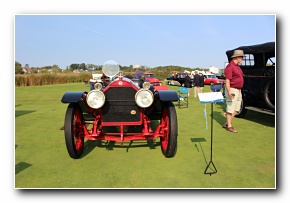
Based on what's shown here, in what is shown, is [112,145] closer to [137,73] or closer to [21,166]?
[21,166]

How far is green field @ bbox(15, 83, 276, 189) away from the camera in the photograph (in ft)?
9.25

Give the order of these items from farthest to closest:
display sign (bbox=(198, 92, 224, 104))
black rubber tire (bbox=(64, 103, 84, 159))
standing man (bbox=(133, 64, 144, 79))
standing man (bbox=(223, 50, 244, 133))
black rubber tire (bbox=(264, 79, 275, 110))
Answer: standing man (bbox=(133, 64, 144, 79)) → black rubber tire (bbox=(264, 79, 275, 110)) → standing man (bbox=(223, 50, 244, 133)) → black rubber tire (bbox=(64, 103, 84, 159)) → display sign (bbox=(198, 92, 224, 104))

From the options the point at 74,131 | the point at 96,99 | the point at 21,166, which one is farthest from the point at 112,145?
the point at 21,166

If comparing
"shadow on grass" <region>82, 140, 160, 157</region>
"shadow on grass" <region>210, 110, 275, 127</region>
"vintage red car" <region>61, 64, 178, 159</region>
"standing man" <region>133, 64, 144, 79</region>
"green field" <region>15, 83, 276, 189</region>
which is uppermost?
"standing man" <region>133, 64, 144, 79</region>

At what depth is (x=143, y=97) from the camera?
3.35m

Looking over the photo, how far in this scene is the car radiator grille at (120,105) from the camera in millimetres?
3516

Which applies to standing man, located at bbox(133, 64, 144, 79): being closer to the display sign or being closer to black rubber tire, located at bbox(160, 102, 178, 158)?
black rubber tire, located at bbox(160, 102, 178, 158)

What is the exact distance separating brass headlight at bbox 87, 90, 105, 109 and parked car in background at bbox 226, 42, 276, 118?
3869 mm

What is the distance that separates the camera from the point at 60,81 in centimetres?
2811

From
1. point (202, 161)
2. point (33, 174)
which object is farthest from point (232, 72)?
point (33, 174)

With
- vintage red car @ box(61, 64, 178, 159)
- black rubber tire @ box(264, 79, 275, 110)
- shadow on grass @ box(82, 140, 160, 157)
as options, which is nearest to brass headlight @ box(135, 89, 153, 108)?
vintage red car @ box(61, 64, 178, 159)

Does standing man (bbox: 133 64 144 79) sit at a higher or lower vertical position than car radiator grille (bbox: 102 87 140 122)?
higher

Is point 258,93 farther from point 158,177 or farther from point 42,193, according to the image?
point 42,193

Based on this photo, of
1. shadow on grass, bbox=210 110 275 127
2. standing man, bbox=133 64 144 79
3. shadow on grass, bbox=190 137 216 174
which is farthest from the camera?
standing man, bbox=133 64 144 79
